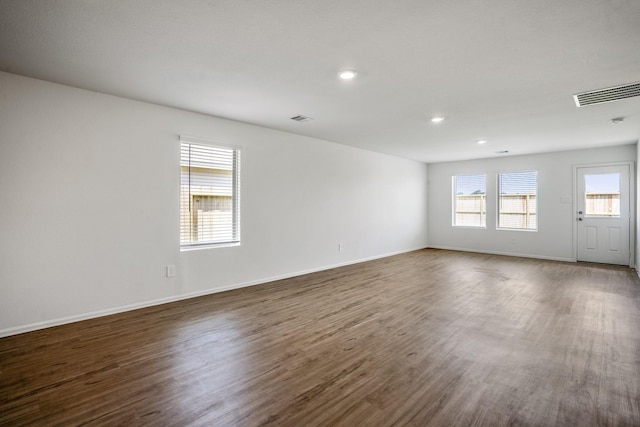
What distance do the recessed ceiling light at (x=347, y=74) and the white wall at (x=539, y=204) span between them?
6276 millimetres

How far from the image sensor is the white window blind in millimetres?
8055

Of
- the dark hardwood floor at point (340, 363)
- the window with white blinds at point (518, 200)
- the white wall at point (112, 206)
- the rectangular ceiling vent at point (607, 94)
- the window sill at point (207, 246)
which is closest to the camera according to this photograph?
the dark hardwood floor at point (340, 363)

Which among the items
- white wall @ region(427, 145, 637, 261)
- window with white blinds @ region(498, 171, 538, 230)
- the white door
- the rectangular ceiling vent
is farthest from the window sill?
the white door

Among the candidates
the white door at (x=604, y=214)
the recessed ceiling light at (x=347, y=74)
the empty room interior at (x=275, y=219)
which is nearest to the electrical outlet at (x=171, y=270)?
the empty room interior at (x=275, y=219)

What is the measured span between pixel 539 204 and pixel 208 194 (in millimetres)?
7188

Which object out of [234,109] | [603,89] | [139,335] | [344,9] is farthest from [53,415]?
[603,89]

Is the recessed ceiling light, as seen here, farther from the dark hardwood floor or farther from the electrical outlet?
the electrical outlet

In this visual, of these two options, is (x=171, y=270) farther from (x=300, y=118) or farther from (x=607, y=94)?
(x=607, y=94)

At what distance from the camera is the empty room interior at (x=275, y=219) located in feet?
6.49

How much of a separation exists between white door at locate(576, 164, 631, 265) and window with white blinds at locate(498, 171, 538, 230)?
0.82 metres

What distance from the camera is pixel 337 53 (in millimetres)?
2527

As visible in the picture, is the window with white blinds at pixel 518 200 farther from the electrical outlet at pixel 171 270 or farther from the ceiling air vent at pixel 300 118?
the electrical outlet at pixel 171 270

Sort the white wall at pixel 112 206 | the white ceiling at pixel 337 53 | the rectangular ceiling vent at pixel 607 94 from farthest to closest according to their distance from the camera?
1. the rectangular ceiling vent at pixel 607 94
2. the white wall at pixel 112 206
3. the white ceiling at pixel 337 53

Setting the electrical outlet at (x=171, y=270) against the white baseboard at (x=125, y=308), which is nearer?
the white baseboard at (x=125, y=308)
